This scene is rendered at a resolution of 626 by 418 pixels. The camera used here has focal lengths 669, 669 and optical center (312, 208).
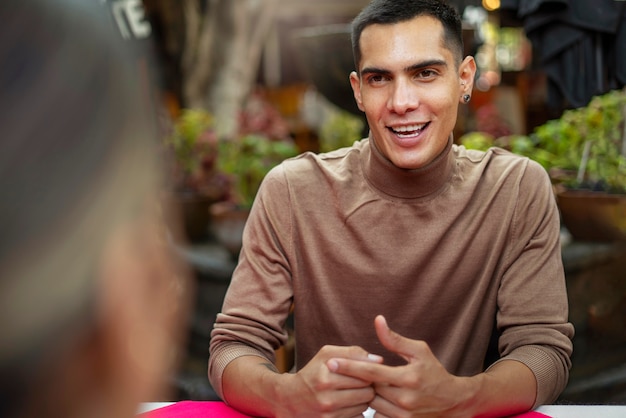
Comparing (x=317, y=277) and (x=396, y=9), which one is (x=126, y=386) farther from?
(x=396, y=9)

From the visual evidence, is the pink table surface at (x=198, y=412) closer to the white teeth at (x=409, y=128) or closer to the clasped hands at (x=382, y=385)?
the clasped hands at (x=382, y=385)

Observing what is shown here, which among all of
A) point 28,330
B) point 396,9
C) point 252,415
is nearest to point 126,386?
point 28,330

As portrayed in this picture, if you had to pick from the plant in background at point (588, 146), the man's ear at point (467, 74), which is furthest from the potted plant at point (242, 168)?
the man's ear at point (467, 74)

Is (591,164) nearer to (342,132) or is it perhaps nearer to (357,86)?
(357,86)

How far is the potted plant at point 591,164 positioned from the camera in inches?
110

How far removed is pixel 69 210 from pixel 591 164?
111 inches

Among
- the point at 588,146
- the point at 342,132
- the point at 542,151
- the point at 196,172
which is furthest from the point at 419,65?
the point at 342,132

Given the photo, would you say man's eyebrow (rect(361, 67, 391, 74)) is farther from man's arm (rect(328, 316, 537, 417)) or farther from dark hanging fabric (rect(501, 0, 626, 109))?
dark hanging fabric (rect(501, 0, 626, 109))

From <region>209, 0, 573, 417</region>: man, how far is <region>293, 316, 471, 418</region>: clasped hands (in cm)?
24

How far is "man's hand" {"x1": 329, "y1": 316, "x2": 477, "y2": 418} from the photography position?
1.25 metres

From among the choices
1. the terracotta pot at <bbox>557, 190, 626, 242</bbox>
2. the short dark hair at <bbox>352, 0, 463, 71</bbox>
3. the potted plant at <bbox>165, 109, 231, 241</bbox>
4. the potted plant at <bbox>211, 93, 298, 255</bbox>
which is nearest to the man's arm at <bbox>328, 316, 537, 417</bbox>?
the short dark hair at <bbox>352, 0, 463, 71</bbox>

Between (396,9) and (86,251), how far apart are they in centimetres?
121

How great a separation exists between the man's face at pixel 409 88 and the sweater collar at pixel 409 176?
30 millimetres

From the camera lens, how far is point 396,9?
5.26ft
